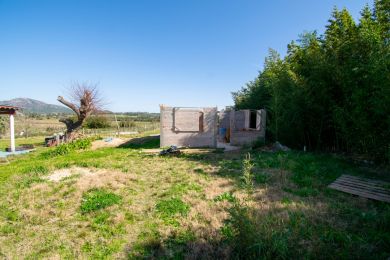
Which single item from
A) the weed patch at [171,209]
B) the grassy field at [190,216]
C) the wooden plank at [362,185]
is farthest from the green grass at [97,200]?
the wooden plank at [362,185]

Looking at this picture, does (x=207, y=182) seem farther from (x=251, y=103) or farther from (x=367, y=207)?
(x=251, y=103)

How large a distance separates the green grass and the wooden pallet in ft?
15.2

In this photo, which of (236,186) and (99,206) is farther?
(236,186)

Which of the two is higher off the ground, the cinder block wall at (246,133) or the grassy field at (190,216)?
the cinder block wall at (246,133)

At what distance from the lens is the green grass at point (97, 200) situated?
12.5ft

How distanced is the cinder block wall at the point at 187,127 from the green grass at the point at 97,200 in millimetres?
7532

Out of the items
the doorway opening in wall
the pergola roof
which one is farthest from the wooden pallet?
the pergola roof

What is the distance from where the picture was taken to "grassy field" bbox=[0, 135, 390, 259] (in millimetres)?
2492

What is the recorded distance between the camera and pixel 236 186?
4793 millimetres

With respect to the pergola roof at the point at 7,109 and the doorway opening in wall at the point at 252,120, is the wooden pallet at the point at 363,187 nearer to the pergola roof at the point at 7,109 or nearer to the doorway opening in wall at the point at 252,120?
the doorway opening in wall at the point at 252,120

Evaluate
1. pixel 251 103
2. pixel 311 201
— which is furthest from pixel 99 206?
pixel 251 103

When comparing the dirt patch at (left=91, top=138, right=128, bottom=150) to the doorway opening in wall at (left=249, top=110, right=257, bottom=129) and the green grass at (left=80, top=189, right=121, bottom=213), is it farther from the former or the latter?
the green grass at (left=80, top=189, right=121, bottom=213)

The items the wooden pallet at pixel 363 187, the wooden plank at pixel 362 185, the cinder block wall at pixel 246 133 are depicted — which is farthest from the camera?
the cinder block wall at pixel 246 133

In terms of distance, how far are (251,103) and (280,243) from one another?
458 inches
